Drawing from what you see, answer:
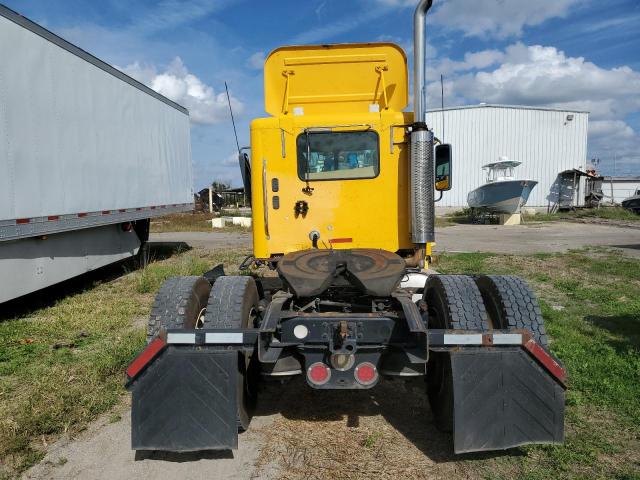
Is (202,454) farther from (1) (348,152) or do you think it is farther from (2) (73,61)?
(2) (73,61)

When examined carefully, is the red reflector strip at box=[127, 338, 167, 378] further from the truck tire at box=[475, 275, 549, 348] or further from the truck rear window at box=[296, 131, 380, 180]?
the truck tire at box=[475, 275, 549, 348]

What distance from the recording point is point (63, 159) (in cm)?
735

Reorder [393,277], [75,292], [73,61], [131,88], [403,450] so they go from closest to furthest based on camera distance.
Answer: [403,450]
[393,277]
[73,61]
[75,292]
[131,88]

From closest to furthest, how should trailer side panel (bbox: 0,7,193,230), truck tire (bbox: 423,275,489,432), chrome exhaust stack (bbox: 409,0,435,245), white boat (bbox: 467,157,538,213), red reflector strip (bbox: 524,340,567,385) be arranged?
red reflector strip (bbox: 524,340,567,385) < truck tire (bbox: 423,275,489,432) < chrome exhaust stack (bbox: 409,0,435,245) < trailer side panel (bbox: 0,7,193,230) < white boat (bbox: 467,157,538,213)

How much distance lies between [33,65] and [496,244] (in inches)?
537

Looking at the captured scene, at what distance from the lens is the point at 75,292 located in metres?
8.91

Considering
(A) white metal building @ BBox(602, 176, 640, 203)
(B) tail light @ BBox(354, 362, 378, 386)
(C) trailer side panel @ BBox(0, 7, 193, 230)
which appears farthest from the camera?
(A) white metal building @ BBox(602, 176, 640, 203)

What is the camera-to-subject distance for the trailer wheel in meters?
3.41

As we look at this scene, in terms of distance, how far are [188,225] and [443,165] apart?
21910mm

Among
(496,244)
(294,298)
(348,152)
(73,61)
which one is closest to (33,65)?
(73,61)

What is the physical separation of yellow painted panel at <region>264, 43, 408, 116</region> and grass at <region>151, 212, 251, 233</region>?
17.3 metres

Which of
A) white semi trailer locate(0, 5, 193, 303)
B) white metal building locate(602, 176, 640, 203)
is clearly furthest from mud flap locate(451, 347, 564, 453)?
white metal building locate(602, 176, 640, 203)

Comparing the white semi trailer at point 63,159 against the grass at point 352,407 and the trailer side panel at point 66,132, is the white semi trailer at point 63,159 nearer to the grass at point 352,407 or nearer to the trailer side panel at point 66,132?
the trailer side panel at point 66,132

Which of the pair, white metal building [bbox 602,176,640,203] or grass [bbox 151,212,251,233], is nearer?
grass [bbox 151,212,251,233]
